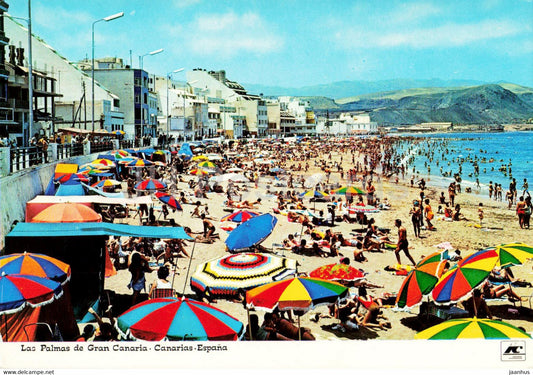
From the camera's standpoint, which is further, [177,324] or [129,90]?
[129,90]

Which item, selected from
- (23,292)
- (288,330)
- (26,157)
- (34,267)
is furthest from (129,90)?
(288,330)

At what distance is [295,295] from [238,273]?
1.55 metres

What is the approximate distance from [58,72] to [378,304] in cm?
2550

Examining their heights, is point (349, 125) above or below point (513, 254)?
above

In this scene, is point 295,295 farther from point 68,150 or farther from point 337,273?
point 68,150

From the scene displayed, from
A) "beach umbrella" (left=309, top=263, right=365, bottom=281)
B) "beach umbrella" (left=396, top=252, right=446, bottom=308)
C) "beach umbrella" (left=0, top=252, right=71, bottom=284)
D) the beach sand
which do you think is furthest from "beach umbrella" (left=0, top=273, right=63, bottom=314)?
"beach umbrella" (left=396, top=252, right=446, bottom=308)

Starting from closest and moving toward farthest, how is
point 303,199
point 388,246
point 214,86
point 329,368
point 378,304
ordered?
point 329,368 < point 378,304 < point 388,246 < point 303,199 < point 214,86

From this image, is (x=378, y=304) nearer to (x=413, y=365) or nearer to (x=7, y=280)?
(x=413, y=365)

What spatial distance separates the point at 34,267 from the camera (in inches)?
227

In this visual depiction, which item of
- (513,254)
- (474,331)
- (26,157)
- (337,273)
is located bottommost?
(337,273)

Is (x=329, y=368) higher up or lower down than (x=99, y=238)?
lower down

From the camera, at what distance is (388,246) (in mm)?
13492

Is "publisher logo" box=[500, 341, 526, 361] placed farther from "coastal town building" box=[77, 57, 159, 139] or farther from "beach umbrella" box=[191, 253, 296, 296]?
"coastal town building" box=[77, 57, 159, 139]

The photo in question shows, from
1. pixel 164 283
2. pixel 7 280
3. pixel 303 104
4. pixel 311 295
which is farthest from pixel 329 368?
pixel 303 104
